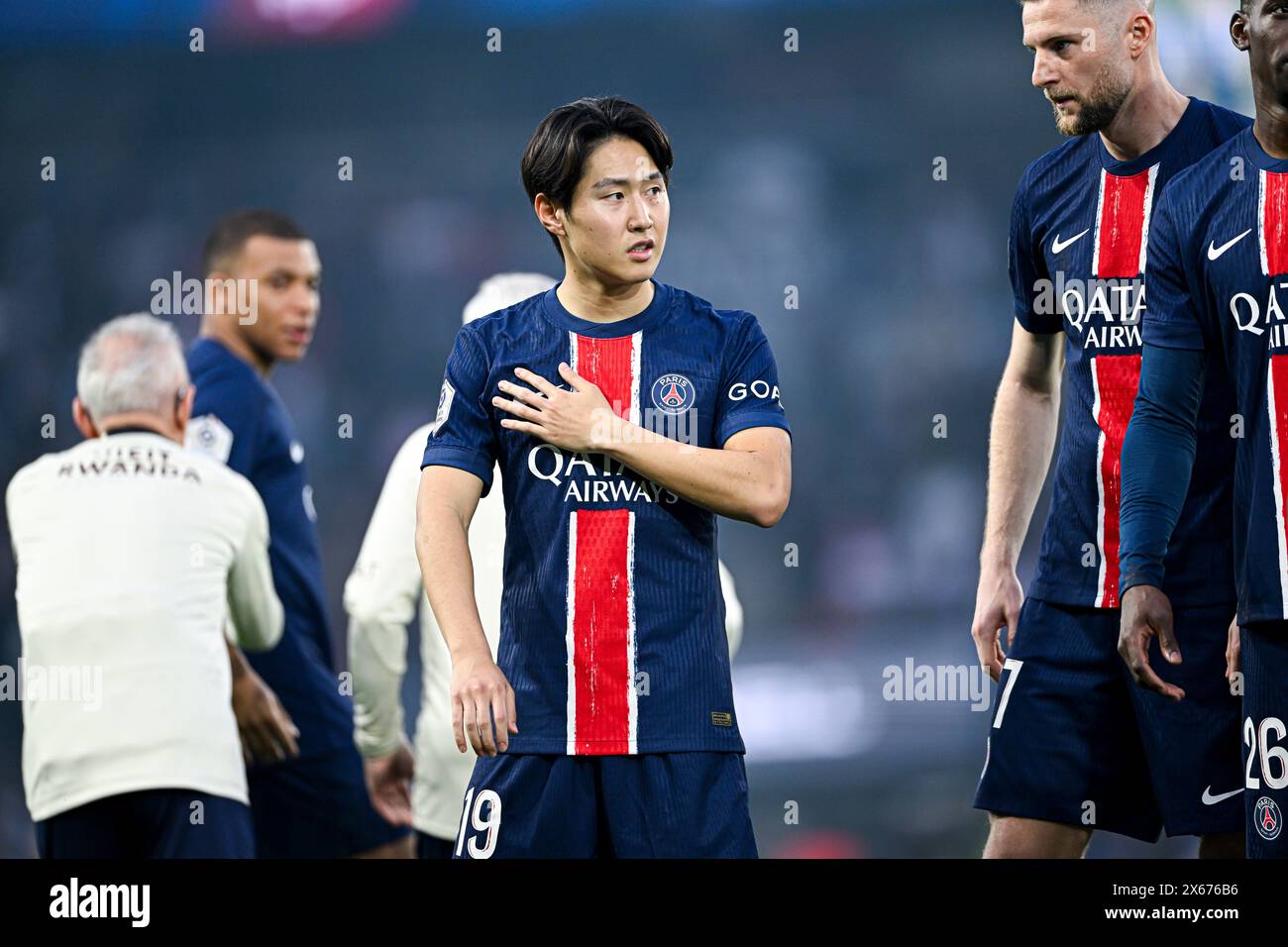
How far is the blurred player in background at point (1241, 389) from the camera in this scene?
8.29ft

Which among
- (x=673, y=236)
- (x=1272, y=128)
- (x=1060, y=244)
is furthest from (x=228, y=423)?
(x=1272, y=128)

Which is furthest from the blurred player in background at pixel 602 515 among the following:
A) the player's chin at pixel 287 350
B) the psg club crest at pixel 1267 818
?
the player's chin at pixel 287 350

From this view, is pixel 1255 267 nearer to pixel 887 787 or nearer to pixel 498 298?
pixel 498 298

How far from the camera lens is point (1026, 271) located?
3.24 meters

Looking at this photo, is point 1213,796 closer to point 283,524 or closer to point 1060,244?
point 1060,244

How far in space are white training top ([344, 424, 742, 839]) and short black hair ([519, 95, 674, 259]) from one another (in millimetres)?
1678

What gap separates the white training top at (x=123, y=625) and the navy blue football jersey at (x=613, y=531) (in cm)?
182

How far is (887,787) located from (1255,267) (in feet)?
12.9

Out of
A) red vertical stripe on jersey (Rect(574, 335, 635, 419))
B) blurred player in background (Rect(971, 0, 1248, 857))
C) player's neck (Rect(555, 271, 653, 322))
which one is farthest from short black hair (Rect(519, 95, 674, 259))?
blurred player in background (Rect(971, 0, 1248, 857))

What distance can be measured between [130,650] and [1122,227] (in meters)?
2.72

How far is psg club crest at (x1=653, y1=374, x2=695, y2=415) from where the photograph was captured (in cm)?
272

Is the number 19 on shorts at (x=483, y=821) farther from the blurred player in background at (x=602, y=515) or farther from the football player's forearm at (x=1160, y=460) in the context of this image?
the football player's forearm at (x=1160, y=460)

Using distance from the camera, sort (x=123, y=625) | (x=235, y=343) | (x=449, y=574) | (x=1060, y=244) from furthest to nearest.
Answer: (x=235, y=343) < (x=123, y=625) < (x=1060, y=244) < (x=449, y=574)
